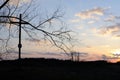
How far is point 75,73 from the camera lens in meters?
39.2

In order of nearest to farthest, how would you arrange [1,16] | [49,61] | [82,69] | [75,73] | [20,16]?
1. [1,16]
2. [20,16]
3. [75,73]
4. [82,69]
5. [49,61]

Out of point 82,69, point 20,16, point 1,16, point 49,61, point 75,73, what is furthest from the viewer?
point 49,61

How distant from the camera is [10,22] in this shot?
30.1 metres

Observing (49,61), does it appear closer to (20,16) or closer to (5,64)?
(5,64)

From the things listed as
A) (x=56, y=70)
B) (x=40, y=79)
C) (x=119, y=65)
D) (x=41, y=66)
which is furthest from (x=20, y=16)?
(x=119, y=65)

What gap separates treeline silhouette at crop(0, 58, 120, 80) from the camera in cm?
3659

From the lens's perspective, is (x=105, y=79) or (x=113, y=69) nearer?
(x=105, y=79)

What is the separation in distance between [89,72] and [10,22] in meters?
14.0

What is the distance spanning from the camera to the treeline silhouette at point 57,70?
36.6 meters

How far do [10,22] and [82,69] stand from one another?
49.7ft

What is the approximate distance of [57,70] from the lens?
1593 inches

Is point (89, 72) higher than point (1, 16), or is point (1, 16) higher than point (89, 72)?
point (1, 16)

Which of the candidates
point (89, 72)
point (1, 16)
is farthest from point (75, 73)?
point (1, 16)

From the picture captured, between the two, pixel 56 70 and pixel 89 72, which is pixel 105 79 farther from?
pixel 56 70
